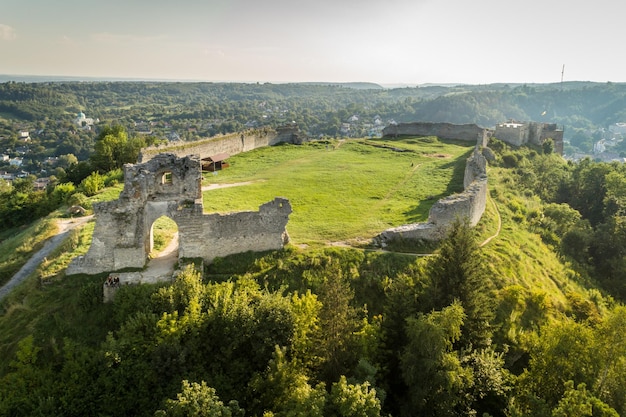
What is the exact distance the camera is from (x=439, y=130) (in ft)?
198

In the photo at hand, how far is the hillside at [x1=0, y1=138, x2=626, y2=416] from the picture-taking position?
1491cm

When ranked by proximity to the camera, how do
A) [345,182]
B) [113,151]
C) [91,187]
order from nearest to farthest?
1. [91,187]
2. [345,182]
3. [113,151]

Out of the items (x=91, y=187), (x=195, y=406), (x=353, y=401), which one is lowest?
(x=195, y=406)

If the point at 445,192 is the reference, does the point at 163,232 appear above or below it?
below

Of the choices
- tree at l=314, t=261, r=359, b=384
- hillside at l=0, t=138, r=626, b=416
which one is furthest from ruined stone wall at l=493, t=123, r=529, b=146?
tree at l=314, t=261, r=359, b=384

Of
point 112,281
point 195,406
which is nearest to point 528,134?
point 112,281

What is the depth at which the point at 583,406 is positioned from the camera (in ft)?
41.7

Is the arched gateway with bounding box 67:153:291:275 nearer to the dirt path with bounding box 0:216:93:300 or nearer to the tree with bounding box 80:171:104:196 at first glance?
the dirt path with bounding box 0:216:93:300

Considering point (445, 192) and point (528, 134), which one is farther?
point (528, 134)

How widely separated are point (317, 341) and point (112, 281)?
402 inches

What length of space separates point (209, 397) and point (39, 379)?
7.12m

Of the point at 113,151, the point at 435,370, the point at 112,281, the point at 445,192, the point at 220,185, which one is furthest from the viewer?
the point at 113,151

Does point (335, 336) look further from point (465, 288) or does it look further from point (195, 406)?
point (465, 288)

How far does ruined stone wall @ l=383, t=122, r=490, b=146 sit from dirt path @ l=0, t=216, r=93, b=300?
1765 inches
